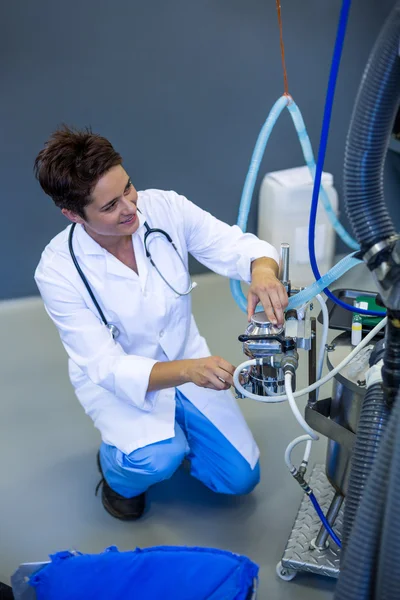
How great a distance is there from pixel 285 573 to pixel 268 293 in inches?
26.6

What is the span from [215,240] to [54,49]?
4.11 ft

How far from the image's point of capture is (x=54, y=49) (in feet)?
8.13

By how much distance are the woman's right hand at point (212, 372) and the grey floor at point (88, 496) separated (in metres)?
0.51

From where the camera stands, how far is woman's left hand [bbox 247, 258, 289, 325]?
1322 mm

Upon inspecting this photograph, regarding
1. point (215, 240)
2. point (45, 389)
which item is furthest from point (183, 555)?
point (45, 389)

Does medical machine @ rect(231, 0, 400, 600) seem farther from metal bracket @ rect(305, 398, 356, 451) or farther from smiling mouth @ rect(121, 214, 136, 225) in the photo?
smiling mouth @ rect(121, 214, 136, 225)

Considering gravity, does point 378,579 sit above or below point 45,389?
above

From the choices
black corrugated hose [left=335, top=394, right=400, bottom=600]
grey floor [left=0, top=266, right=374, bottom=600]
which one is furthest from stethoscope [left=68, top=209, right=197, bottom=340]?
black corrugated hose [left=335, top=394, right=400, bottom=600]

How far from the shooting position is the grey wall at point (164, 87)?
2.48 m

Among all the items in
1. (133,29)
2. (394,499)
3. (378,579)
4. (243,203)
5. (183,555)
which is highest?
(133,29)

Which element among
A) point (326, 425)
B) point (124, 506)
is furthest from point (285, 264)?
point (124, 506)

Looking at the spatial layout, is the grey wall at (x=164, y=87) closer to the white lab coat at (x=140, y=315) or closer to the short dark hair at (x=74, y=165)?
the white lab coat at (x=140, y=315)

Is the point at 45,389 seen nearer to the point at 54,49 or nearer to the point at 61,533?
the point at 61,533

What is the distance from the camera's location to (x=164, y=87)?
2645mm
